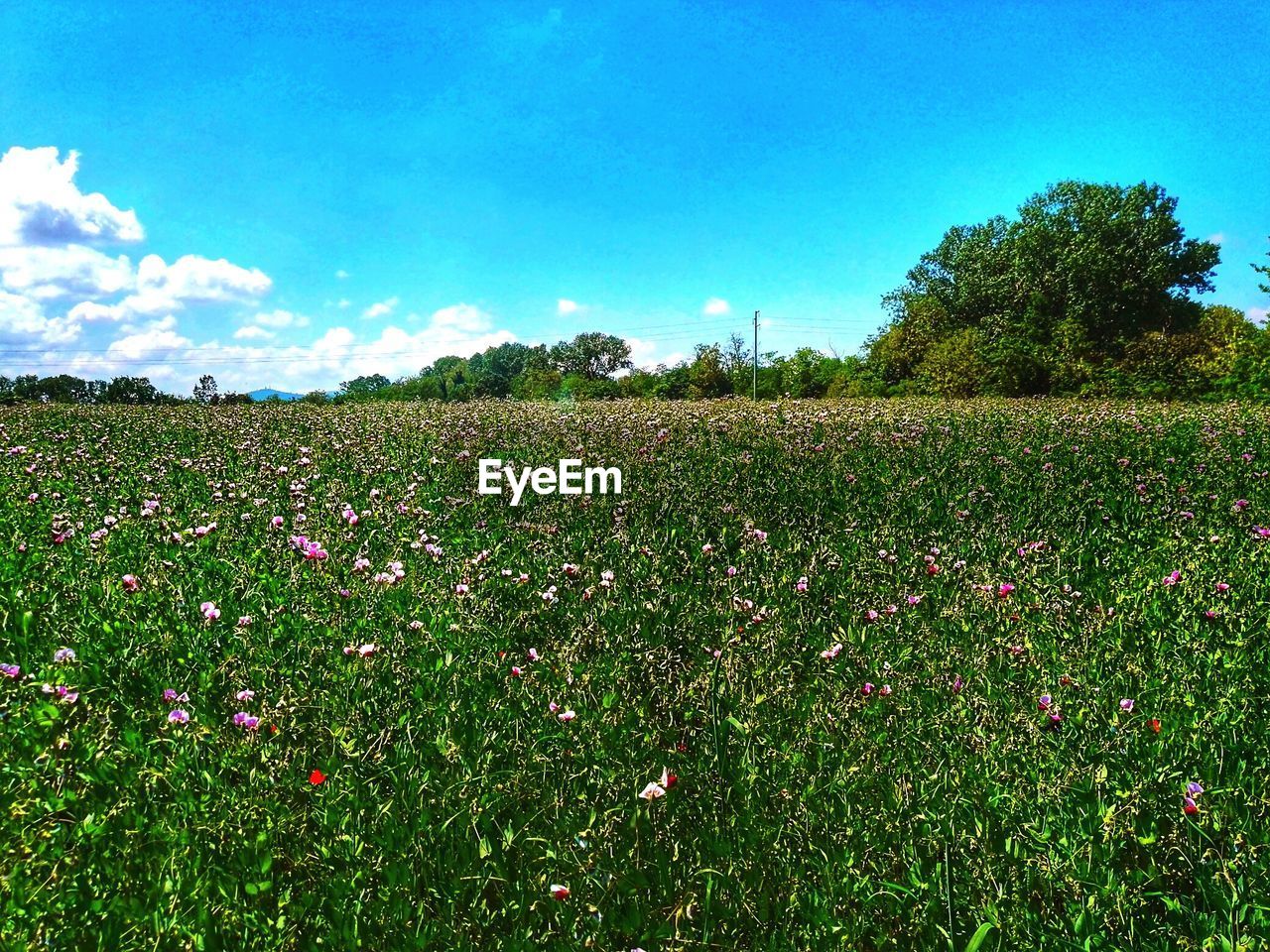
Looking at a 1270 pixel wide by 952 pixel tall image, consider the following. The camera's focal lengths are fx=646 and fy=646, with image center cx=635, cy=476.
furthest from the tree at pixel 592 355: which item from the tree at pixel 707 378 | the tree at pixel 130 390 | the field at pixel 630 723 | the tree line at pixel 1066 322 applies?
the field at pixel 630 723

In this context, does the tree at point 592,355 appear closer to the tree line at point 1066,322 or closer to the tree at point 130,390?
the tree line at point 1066,322

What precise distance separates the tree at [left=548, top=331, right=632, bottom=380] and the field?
11957cm

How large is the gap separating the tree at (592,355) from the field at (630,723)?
392 feet

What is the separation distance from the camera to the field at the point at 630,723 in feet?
6.83

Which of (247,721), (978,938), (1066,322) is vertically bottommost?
(978,938)

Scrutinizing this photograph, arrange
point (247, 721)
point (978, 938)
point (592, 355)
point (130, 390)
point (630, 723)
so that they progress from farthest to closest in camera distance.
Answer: point (592, 355) → point (130, 390) → point (630, 723) → point (247, 721) → point (978, 938)

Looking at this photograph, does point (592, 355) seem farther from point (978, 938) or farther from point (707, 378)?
point (978, 938)

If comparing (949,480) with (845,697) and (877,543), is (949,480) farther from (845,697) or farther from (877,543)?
(845,697)

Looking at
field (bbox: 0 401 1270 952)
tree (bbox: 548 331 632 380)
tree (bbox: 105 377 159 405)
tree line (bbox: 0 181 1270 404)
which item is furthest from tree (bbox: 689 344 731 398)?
tree (bbox: 548 331 632 380)

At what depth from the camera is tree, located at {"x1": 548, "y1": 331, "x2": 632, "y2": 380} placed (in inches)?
4938

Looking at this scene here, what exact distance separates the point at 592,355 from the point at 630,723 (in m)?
126

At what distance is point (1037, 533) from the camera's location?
5648mm

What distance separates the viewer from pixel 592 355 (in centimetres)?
12638

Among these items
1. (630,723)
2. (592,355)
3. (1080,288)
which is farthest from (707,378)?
(592,355)
